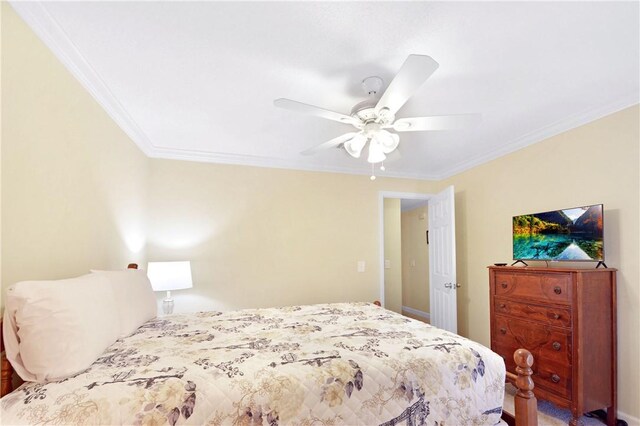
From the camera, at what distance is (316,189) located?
4062 mm

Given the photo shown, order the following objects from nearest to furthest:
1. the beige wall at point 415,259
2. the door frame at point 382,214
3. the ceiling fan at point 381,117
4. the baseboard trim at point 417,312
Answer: the ceiling fan at point 381,117 < the door frame at point 382,214 < the baseboard trim at point 417,312 < the beige wall at point 415,259

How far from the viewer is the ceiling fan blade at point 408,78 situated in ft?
4.60

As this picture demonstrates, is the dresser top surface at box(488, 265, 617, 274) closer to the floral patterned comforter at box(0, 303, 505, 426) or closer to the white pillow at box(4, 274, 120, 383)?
the floral patterned comforter at box(0, 303, 505, 426)

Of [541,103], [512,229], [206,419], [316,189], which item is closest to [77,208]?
[206,419]

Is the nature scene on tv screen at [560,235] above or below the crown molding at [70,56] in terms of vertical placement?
below

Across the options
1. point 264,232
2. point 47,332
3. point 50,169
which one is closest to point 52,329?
point 47,332

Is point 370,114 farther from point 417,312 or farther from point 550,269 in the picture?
point 417,312

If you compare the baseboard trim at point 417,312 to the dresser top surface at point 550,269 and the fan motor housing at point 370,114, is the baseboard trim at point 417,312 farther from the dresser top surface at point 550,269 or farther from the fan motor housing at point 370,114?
the fan motor housing at point 370,114

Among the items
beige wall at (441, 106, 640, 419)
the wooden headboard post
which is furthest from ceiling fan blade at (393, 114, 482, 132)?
the wooden headboard post

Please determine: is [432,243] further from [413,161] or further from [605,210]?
[605,210]

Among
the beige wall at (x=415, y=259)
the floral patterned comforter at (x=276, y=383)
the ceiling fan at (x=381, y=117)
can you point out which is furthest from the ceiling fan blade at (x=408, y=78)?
the beige wall at (x=415, y=259)

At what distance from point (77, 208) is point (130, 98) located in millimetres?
904

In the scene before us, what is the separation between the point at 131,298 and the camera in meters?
1.92

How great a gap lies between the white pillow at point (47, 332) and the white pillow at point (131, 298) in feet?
1.34
